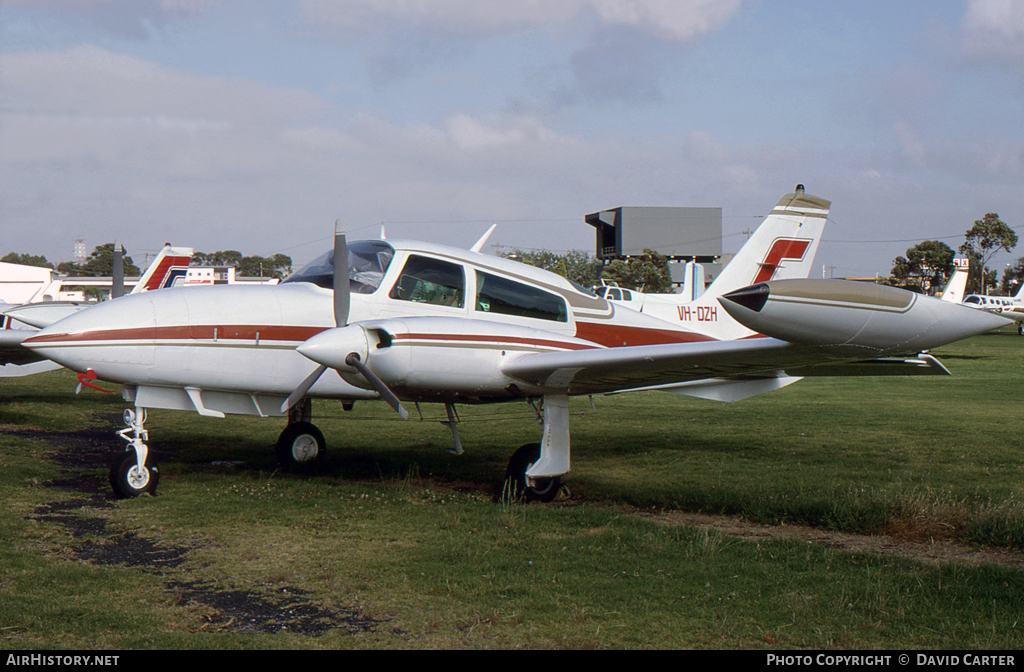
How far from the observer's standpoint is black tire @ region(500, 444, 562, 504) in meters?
8.38

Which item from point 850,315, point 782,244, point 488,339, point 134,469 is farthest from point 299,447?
point 782,244

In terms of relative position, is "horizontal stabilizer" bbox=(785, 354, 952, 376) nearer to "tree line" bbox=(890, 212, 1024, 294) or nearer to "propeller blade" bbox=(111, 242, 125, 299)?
"propeller blade" bbox=(111, 242, 125, 299)

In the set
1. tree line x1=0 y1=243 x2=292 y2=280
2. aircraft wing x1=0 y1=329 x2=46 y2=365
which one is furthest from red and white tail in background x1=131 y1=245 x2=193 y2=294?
tree line x1=0 y1=243 x2=292 y2=280

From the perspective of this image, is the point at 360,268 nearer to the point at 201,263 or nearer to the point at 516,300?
the point at 516,300

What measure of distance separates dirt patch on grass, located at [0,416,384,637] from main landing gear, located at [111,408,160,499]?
225mm

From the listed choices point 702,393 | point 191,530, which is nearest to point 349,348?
point 191,530

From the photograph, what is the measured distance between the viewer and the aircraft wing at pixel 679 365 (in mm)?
6723

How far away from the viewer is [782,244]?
40.1 feet

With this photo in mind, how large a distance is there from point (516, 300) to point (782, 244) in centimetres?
535

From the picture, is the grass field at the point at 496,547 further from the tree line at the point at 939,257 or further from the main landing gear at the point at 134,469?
the tree line at the point at 939,257

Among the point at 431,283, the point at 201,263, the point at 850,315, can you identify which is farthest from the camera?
the point at 201,263

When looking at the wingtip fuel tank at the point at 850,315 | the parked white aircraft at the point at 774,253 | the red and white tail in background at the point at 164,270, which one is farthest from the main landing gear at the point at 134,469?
the red and white tail in background at the point at 164,270
